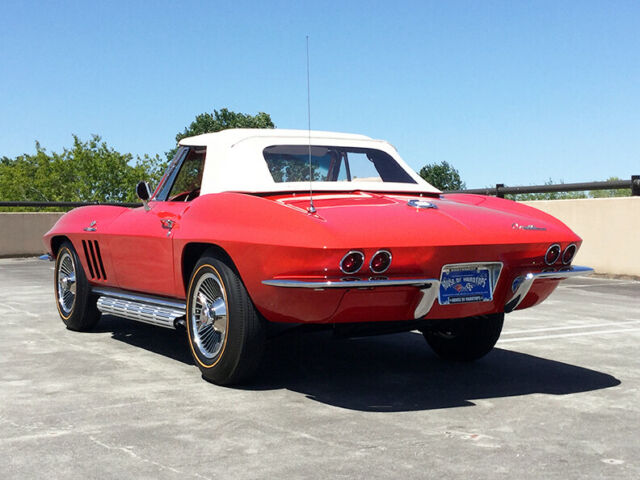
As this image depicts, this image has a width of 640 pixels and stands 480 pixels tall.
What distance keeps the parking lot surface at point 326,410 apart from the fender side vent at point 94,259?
1.71 feet

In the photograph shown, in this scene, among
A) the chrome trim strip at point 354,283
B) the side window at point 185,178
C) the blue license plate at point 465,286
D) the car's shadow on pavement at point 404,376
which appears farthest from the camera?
the side window at point 185,178

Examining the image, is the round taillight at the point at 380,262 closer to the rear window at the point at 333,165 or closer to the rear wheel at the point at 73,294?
the rear window at the point at 333,165

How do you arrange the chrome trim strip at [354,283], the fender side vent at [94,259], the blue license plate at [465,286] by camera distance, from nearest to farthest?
the chrome trim strip at [354,283], the blue license plate at [465,286], the fender side vent at [94,259]

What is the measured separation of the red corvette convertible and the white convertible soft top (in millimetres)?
11

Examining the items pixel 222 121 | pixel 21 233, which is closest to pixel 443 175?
pixel 222 121

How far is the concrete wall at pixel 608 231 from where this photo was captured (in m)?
11.6

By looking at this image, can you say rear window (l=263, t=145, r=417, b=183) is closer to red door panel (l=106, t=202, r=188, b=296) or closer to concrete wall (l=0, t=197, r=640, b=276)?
red door panel (l=106, t=202, r=188, b=296)

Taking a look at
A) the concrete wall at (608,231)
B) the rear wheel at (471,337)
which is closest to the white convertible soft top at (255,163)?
the rear wheel at (471,337)

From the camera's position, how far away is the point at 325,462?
11.1ft

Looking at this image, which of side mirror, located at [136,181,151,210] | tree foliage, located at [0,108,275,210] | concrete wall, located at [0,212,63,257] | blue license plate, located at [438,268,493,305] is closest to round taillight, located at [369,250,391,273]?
blue license plate, located at [438,268,493,305]

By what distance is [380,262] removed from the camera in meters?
4.24

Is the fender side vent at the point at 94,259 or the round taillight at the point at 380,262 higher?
the round taillight at the point at 380,262

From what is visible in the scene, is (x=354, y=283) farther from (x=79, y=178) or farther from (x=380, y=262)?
(x=79, y=178)

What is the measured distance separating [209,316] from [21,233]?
48.0ft
